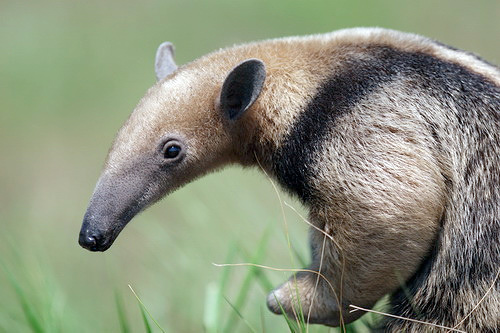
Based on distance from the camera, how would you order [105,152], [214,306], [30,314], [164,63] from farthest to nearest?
[105,152], [164,63], [214,306], [30,314]

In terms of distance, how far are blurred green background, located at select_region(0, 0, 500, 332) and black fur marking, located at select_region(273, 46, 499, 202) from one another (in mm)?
1028

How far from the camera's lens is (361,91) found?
5012 mm

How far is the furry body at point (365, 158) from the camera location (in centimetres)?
483

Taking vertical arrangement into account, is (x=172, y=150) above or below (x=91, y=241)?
above

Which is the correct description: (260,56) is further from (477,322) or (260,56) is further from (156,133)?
(477,322)

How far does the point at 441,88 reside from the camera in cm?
498

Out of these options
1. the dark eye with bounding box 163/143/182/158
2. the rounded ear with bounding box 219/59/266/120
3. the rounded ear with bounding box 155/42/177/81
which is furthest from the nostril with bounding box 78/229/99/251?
the rounded ear with bounding box 155/42/177/81

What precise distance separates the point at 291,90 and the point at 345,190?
0.69 meters

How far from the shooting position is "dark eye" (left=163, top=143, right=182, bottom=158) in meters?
5.19

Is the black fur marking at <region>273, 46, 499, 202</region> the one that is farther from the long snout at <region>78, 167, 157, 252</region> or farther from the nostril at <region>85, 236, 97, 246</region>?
the nostril at <region>85, 236, 97, 246</region>

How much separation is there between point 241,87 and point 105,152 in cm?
894

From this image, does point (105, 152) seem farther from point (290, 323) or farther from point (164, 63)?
point (290, 323)

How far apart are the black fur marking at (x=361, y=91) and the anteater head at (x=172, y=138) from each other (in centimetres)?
34

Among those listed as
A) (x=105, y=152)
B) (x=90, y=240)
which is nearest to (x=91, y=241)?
(x=90, y=240)
